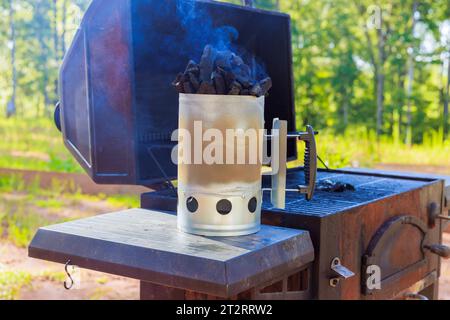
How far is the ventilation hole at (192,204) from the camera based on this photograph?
5.63 ft

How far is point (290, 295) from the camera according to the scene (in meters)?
1.92

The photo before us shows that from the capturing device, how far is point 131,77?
221 centimetres

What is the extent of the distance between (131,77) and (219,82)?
64cm

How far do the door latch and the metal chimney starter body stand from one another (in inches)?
14.8

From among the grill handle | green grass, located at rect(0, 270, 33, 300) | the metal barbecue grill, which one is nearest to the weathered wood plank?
the metal barbecue grill

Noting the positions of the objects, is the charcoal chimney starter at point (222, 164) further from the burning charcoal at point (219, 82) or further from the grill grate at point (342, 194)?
the grill grate at point (342, 194)

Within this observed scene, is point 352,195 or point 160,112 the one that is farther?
point 160,112

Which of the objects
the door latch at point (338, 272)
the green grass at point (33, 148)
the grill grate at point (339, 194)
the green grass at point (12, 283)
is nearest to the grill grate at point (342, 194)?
the grill grate at point (339, 194)

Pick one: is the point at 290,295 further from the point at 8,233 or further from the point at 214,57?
the point at 8,233

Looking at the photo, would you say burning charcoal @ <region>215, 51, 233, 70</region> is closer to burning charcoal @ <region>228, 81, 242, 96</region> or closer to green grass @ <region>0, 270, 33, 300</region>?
burning charcoal @ <region>228, 81, 242, 96</region>

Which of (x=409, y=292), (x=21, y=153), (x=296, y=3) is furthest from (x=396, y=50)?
(x=409, y=292)

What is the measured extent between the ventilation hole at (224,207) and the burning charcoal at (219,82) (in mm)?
328

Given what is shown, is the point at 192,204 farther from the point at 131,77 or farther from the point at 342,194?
the point at 342,194

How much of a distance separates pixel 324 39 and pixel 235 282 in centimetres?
1390
